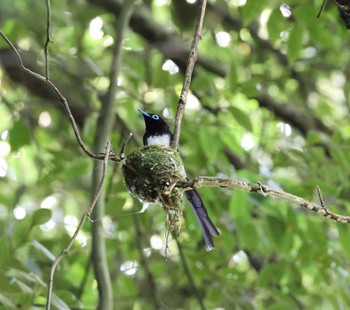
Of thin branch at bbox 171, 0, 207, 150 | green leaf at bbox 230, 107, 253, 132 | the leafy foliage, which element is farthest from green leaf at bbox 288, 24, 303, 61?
thin branch at bbox 171, 0, 207, 150

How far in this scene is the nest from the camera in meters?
2.64

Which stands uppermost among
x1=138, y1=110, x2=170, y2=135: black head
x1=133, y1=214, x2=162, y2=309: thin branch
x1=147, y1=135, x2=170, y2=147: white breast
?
x1=138, y1=110, x2=170, y2=135: black head

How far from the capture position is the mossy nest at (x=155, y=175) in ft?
8.68

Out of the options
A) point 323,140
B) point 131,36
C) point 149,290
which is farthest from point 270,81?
point 149,290

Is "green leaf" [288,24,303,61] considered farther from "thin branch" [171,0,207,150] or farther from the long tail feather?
"thin branch" [171,0,207,150]

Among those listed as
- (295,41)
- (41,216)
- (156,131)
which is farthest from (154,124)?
(41,216)

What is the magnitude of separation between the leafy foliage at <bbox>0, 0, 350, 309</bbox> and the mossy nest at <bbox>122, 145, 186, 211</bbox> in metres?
0.90

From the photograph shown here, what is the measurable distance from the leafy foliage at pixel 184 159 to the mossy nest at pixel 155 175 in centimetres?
90

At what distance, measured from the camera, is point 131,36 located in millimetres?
6012

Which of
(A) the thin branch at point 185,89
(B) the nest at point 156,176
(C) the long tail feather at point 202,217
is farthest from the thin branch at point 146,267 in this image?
(A) the thin branch at point 185,89

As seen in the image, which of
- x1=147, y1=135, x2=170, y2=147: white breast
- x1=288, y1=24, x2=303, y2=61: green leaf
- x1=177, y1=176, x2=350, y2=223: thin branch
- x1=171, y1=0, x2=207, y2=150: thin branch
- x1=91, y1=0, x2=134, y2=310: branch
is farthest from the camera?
x1=147, y1=135, x2=170, y2=147: white breast

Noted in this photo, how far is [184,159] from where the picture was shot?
4.74 m

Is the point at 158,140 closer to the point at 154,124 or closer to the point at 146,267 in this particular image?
the point at 154,124

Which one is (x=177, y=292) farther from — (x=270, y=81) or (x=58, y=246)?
(x=270, y=81)
